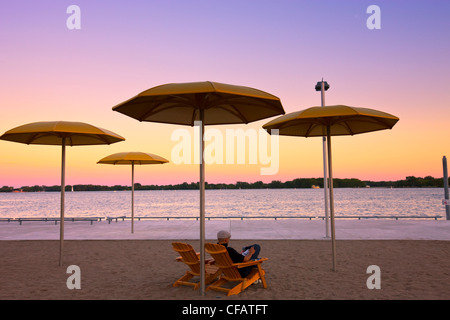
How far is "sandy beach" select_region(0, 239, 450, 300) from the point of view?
496cm

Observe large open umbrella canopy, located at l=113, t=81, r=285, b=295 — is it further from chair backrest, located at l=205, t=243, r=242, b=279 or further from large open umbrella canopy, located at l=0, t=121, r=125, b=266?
large open umbrella canopy, located at l=0, t=121, r=125, b=266

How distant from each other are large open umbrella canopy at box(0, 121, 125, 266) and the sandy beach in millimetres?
1276

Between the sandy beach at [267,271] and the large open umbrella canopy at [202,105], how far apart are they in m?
1.37

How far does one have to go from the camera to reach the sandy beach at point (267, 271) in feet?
16.3

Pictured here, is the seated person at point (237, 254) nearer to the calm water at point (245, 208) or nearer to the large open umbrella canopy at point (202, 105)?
the large open umbrella canopy at point (202, 105)

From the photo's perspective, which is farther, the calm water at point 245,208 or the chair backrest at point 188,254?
the calm water at point 245,208

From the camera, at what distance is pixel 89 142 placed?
833 centimetres

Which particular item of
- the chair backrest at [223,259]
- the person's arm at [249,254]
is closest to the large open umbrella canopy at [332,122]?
the person's arm at [249,254]

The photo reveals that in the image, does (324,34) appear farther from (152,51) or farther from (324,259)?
(324,259)

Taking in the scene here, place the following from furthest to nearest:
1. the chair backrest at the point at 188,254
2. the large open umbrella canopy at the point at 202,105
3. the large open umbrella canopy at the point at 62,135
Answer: the large open umbrella canopy at the point at 62,135
the chair backrest at the point at 188,254
the large open umbrella canopy at the point at 202,105

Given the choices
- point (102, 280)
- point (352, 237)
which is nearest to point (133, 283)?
point (102, 280)

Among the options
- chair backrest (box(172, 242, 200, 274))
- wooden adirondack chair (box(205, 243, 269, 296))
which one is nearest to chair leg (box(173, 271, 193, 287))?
chair backrest (box(172, 242, 200, 274))
